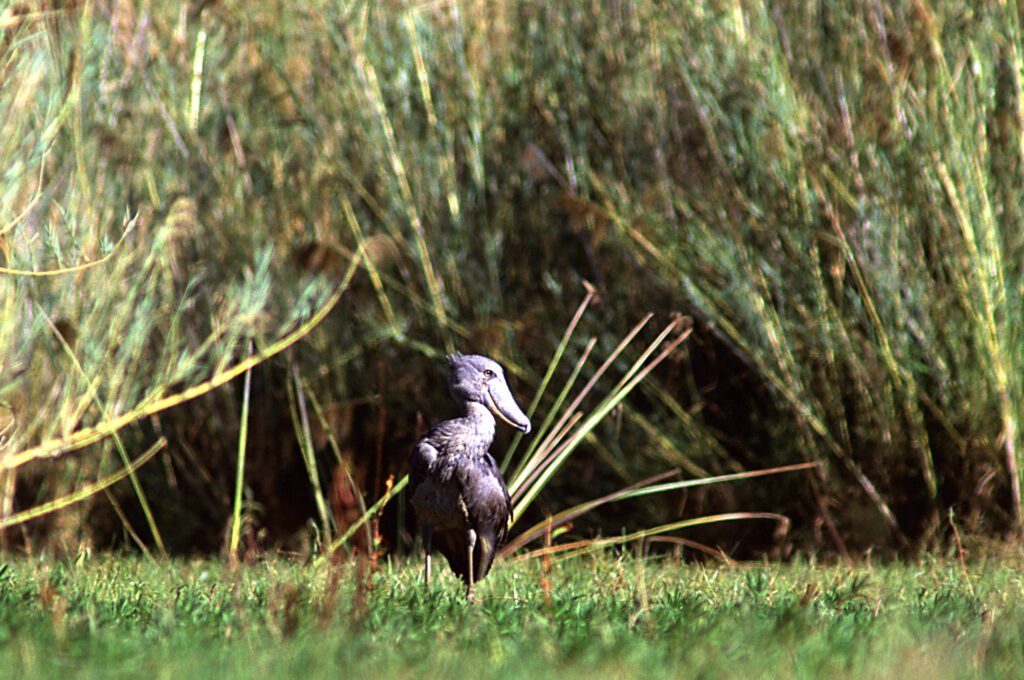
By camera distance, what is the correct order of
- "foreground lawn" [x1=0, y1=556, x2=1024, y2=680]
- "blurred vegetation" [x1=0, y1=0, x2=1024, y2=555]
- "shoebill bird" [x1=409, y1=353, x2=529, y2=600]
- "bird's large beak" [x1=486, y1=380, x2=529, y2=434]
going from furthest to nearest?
"blurred vegetation" [x1=0, y1=0, x2=1024, y2=555]
"bird's large beak" [x1=486, y1=380, x2=529, y2=434]
"shoebill bird" [x1=409, y1=353, x2=529, y2=600]
"foreground lawn" [x1=0, y1=556, x2=1024, y2=680]

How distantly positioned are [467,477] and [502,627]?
0.61 metres

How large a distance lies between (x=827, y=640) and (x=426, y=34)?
3.66 meters

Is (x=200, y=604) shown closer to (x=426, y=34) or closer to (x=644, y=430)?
(x=644, y=430)

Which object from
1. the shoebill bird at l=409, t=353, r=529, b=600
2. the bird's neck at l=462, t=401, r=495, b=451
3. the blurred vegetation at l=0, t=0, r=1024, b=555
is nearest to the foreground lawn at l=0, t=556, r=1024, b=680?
the shoebill bird at l=409, t=353, r=529, b=600

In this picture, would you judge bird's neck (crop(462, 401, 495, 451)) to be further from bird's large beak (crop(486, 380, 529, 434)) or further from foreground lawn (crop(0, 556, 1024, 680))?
foreground lawn (crop(0, 556, 1024, 680))

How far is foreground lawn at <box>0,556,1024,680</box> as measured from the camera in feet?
9.36

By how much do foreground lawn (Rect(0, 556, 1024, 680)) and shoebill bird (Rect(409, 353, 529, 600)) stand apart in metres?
0.16

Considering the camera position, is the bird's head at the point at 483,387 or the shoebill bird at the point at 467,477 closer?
the shoebill bird at the point at 467,477

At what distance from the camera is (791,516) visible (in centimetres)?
583

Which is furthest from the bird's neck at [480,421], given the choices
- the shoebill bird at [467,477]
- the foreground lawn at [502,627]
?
the foreground lawn at [502,627]

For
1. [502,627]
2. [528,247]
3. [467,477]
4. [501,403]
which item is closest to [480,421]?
[501,403]

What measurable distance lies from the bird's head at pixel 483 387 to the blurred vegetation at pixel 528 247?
2.86 feet

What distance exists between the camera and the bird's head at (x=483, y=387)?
4.03m

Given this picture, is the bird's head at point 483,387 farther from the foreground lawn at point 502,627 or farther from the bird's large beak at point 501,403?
the foreground lawn at point 502,627
